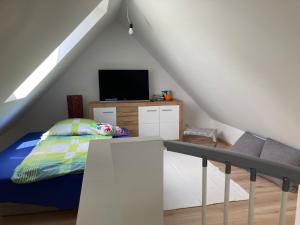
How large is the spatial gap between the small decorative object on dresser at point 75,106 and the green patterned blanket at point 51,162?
1.44m

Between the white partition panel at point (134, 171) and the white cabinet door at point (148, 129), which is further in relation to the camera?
the white cabinet door at point (148, 129)

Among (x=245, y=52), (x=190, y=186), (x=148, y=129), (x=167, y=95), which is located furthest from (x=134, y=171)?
(x=167, y=95)

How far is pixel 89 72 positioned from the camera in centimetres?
473

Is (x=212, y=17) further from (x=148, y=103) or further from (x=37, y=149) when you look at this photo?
(x=148, y=103)

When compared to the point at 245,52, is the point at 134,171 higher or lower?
lower

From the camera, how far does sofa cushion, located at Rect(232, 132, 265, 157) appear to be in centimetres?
348

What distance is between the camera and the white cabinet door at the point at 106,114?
438 centimetres

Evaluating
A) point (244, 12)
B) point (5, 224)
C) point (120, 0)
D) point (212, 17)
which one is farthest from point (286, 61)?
point (5, 224)

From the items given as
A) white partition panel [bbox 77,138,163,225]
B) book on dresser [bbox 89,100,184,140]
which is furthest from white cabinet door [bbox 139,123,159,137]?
white partition panel [bbox 77,138,163,225]

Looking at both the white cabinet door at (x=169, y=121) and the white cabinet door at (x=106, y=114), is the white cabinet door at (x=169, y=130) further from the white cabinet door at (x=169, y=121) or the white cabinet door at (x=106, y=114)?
the white cabinet door at (x=106, y=114)

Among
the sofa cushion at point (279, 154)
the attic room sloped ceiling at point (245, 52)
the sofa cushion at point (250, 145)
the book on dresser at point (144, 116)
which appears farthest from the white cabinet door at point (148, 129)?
the sofa cushion at point (279, 154)

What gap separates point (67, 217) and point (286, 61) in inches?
96.0

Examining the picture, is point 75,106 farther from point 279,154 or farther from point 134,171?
point 279,154

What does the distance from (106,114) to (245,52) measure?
3.00 m
